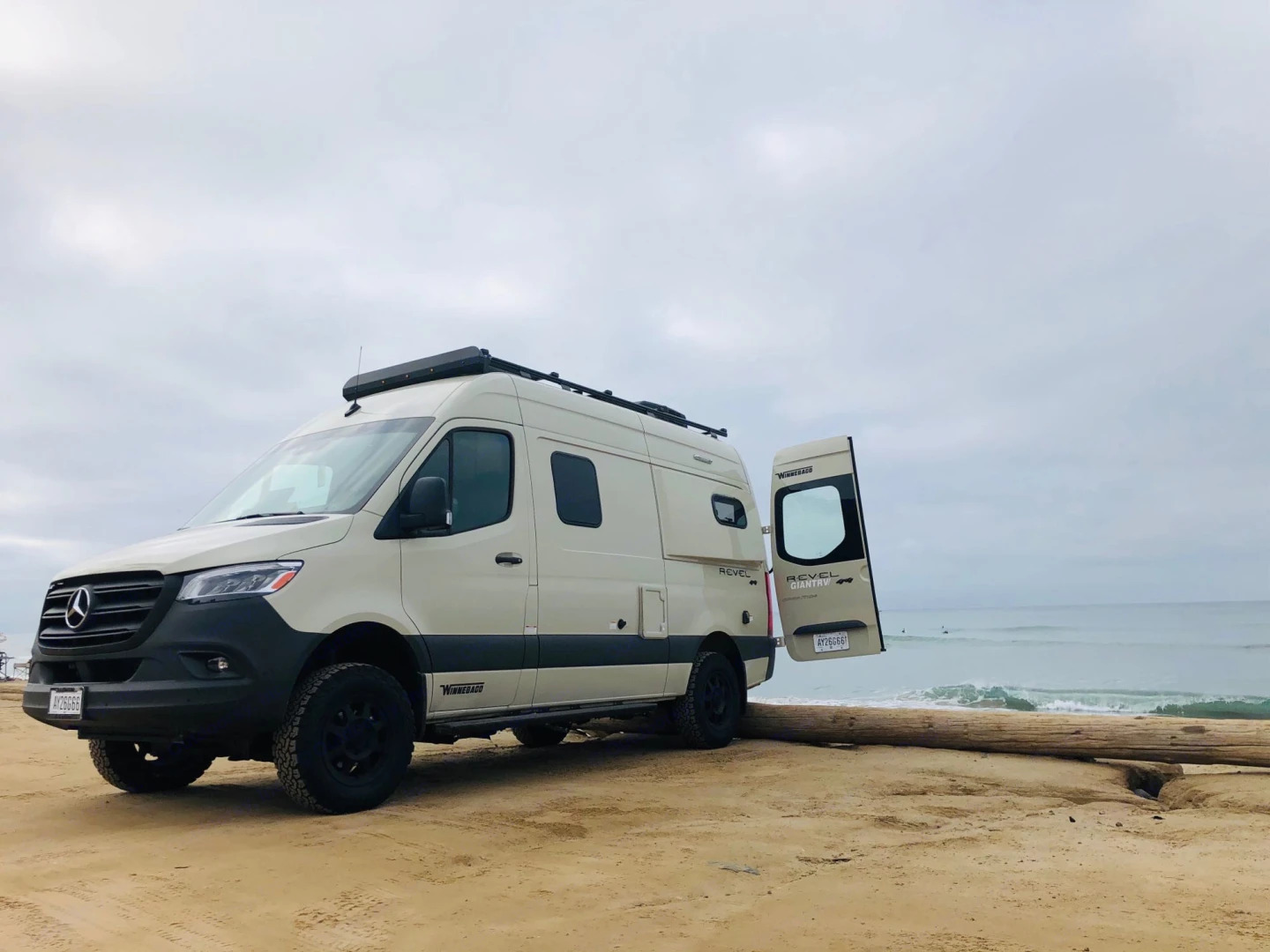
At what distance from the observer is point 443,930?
3.13 metres

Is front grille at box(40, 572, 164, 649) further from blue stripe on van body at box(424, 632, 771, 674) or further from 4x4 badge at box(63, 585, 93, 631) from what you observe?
blue stripe on van body at box(424, 632, 771, 674)

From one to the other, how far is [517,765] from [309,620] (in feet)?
10.5

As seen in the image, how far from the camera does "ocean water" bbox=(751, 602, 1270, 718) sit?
2044 cm

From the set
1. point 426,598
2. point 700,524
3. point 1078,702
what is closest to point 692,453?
point 700,524

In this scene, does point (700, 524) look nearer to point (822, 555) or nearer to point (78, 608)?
point (822, 555)

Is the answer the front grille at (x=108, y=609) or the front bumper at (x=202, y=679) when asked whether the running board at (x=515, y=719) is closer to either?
the front bumper at (x=202, y=679)

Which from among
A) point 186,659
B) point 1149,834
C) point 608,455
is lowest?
point 1149,834

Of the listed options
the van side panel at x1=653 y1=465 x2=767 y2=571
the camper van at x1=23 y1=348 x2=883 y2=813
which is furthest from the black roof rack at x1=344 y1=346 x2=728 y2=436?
the van side panel at x1=653 y1=465 x2=767 y2=571

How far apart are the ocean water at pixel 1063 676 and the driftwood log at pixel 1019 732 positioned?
4.20 metres

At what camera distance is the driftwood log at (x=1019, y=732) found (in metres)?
7.19

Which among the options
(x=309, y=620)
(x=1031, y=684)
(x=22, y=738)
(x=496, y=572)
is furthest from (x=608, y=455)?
(x=1031, y=684)

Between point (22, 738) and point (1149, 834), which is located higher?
point (22, 738)

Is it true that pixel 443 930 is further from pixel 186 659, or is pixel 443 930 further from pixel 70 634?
pixel 70 634

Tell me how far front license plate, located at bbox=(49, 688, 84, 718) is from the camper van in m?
0.02
